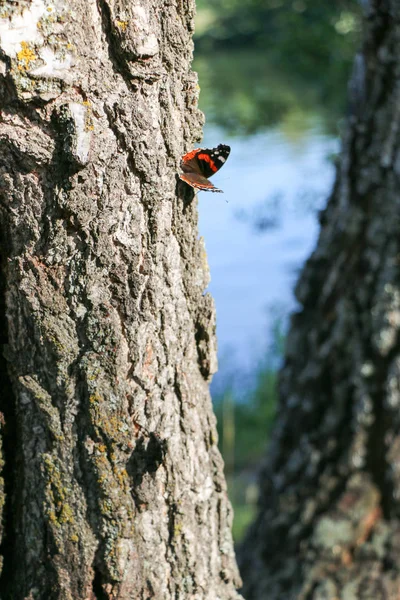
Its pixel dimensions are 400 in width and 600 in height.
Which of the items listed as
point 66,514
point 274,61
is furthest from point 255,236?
point 66,514

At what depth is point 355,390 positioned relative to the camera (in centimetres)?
255

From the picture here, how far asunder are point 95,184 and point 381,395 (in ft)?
5.45

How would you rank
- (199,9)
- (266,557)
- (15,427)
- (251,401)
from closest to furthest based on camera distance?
(15,427)
(266,557)
(251,401)
(199,9)

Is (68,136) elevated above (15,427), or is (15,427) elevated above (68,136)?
(68,136)

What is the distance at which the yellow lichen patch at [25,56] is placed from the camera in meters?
1.08

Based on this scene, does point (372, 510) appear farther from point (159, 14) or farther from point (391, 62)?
point (159, 14)

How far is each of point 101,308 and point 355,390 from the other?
1534 millimetres

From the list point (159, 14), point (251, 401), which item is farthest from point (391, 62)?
point (251, 401)

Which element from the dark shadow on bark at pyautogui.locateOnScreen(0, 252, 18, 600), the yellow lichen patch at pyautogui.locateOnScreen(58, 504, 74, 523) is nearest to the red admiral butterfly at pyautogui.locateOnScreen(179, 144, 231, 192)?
the dark shadow on bark at pyautogui.locateOnScreen(0, 252, 18, 600)

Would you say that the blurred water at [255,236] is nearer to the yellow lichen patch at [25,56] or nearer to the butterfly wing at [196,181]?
the butterfly wing at [196,181]

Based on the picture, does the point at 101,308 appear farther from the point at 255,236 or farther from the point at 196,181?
the point at 255,236

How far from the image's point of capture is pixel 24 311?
1.28 meters

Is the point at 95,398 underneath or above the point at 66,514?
above

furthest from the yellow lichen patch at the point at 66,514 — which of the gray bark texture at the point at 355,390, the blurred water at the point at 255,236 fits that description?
the blurred water at the point at 255,236
